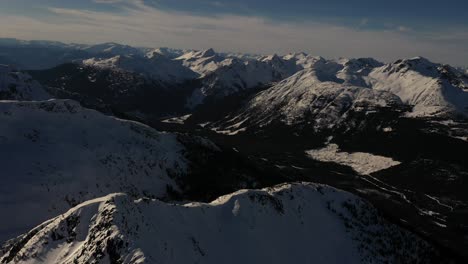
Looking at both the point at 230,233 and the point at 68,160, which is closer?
the point at 230,233

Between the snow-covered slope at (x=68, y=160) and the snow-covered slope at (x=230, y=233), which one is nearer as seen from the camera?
the snow-covered slope at (x=230, y=233)

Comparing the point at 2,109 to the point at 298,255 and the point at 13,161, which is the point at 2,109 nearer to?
the point at 13,161

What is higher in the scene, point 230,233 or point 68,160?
A: point 230,233

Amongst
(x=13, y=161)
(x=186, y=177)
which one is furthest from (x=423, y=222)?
(x=13, y=161)

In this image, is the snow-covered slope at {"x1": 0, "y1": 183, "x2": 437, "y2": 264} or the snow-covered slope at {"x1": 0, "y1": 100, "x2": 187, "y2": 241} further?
the snow-covered slope at {"x1": 0, "y1": 100, "x2": 187, "y2": 241}
